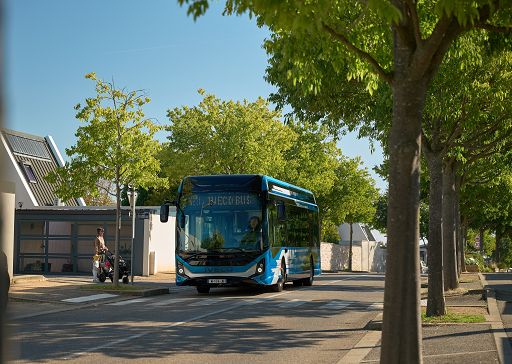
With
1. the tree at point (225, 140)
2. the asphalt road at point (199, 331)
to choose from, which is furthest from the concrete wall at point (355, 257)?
the asphalt road at point (199, 331)

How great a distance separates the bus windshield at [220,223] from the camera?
21.9 meters

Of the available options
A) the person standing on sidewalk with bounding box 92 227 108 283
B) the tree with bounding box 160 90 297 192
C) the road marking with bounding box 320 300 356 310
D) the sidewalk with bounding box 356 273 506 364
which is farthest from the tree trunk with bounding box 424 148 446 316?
the tree with bounding box 160 90 297 192

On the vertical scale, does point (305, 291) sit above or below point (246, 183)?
below

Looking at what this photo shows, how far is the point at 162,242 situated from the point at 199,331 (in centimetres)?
2264

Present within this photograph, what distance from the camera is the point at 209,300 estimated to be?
20.2 metres

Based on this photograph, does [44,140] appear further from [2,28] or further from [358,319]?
[2,28]

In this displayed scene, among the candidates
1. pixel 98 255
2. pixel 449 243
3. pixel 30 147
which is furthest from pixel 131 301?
pixel 30 147

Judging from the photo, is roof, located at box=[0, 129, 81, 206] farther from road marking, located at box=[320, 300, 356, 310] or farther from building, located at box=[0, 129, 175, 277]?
road marking, located at box=[320, 300, 356, 310]

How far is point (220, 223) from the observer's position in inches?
865

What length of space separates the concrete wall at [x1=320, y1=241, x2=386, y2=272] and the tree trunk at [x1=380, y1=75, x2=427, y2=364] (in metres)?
47.9

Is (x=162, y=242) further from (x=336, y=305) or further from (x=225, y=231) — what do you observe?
(x=336, y=305)

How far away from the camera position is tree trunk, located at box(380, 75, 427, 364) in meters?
7.26

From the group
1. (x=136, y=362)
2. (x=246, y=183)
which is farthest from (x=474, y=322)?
(x=246, y=183)

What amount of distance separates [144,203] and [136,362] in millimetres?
57821
